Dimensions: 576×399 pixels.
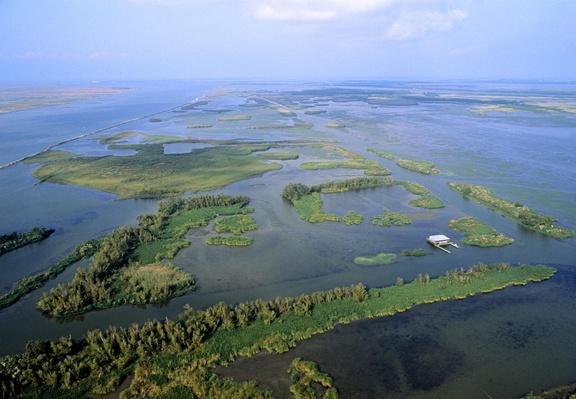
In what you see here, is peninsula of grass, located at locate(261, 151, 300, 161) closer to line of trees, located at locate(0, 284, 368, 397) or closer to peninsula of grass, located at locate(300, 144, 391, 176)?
peninsula of grass, located at locate(300, 144, 391, 176)

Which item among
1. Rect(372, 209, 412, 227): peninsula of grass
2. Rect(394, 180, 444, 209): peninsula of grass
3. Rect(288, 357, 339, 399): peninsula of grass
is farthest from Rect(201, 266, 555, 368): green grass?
Rect(394, 180, 444, 209): peninsula of grass

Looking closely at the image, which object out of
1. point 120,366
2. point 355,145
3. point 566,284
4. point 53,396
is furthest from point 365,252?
point 355,145

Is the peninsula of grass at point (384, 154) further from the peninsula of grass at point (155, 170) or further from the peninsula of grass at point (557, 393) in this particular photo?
the peninsula of grass at point (557, 393)

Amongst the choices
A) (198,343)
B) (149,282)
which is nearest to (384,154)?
(149,282)

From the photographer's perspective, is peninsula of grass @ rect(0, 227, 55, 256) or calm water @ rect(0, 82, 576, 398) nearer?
calm water @ rect(0, 82, 576, 398)

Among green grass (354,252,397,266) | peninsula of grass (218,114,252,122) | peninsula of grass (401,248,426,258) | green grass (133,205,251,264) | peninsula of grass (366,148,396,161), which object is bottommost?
green grass (354,252,397,266)

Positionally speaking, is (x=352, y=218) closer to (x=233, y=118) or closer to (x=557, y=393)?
(x=557, y=393)

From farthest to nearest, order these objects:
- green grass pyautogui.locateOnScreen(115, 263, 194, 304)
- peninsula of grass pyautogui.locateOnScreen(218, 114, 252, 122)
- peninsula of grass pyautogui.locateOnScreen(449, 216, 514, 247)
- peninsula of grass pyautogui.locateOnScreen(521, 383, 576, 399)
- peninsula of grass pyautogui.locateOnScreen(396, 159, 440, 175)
A: peninsula of grass pyautogui.locateOnScreen(218, 114, 252, 122) < peninsula of grass pyautogui.locateOnScreen(396, 159, 440, 175) < peninsula of grass pyautogui.locateOnScreen(449, 216, 514, 247) < green grass pyautogui.locateOnScreen(115, 263, 194, 304) < peninsula of grass pyautogui.locateOnScreen(521, 383, 576, 399)
